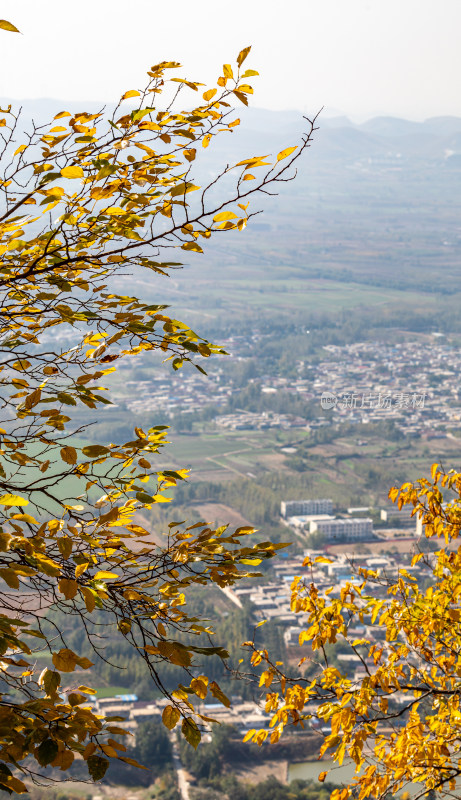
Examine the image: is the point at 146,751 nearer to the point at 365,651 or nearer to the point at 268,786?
the point at 268,786

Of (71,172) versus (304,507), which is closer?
(71,172)

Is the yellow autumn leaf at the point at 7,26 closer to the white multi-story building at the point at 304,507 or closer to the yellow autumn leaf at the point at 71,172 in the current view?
the yellow autumn leaf at the point at 71,172

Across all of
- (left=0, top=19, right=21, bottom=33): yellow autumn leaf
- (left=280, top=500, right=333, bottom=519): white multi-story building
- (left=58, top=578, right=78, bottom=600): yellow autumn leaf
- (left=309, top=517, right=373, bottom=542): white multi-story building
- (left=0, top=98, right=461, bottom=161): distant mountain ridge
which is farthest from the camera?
(left=0, top=98, right=461, bottom=161): distant mountain ridge

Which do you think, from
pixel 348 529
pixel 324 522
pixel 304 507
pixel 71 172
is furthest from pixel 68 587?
pixel 304 507

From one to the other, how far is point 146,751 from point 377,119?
416 ft

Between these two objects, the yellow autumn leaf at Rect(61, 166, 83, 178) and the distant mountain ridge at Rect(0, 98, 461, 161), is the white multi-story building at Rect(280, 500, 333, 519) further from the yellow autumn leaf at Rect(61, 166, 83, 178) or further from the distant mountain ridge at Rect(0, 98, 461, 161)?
the distant mountain ridge at Rect(0, 98, 461, 161)

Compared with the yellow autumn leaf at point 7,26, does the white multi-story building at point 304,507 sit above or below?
below

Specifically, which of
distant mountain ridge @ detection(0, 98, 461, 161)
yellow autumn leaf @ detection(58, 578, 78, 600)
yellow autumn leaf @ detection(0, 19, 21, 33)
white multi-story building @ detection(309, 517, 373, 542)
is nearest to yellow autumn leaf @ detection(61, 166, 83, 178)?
yellow autumn leaf @ detection(0, 19, 21, 33)

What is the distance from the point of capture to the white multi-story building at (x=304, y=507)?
62.3 feet

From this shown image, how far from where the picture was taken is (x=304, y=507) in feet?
63.1

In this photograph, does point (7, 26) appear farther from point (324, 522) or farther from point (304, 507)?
point (304, 507)

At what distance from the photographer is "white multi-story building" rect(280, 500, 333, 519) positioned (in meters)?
19.0

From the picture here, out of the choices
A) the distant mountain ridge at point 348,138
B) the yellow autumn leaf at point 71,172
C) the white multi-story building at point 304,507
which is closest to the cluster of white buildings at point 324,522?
the white multi-story building at point 304,507

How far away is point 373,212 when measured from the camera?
72438 millimetres
